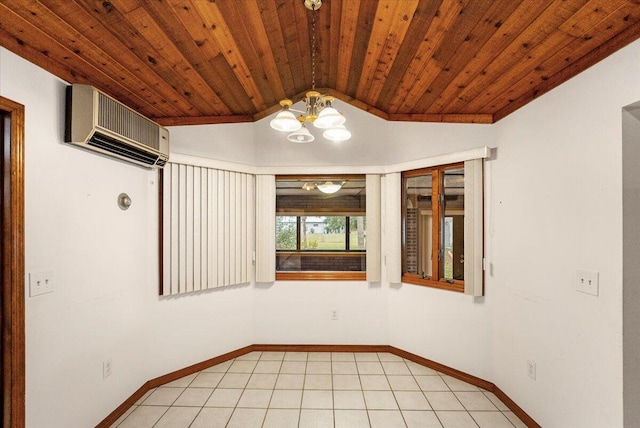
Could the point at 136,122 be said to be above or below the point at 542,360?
above

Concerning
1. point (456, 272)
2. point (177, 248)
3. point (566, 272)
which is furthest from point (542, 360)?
point (177, 248)

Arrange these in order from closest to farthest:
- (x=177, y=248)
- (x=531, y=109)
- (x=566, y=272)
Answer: (x=566, y=272), (x=531, y=109), (x=177, y=248)

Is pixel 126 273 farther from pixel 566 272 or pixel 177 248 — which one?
pixel 566 272

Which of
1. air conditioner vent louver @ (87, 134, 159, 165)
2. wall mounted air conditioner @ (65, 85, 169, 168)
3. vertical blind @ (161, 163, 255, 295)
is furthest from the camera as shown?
vertical blind @ (161, 163, 255, 295)

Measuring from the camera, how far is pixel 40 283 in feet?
5.86

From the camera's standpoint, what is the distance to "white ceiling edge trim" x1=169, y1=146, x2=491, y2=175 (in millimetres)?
2793

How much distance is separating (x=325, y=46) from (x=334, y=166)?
1247 mm

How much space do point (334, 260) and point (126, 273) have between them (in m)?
2.09

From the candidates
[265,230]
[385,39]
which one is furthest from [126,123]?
[385,39]

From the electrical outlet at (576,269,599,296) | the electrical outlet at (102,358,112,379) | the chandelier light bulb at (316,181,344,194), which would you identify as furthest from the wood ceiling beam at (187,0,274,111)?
the electrical outlet at (576,269,599,296)

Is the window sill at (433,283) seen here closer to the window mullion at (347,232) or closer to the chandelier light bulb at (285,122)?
the window mullion at (347,232)

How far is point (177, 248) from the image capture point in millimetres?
2930

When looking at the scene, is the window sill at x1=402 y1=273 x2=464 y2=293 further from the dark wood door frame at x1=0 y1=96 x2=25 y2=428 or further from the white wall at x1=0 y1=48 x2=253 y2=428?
the dark wood door frame at x1=0 y1=96 x2=25 y2=428

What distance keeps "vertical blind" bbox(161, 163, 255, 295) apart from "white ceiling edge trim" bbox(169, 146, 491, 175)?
0.07 meters
